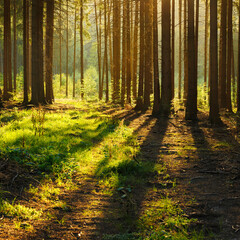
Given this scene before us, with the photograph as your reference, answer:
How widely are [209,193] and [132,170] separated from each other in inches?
70.5

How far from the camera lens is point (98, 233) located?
3.34m

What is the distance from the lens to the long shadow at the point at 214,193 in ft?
11.2

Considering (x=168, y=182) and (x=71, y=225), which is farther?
(x=168, y=182)

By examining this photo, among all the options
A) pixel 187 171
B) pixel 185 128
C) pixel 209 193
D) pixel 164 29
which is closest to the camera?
pixel 209 193

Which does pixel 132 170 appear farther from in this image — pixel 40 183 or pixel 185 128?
pixel 185 128

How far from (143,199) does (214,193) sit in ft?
3.96

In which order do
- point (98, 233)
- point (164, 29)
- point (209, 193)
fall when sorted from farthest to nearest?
point (164, 29) → point (209, 193) → point (98, 233)

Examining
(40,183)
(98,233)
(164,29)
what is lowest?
(98,233)

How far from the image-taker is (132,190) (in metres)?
4.79

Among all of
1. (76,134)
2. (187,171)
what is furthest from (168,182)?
(76,134)

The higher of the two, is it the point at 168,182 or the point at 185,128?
the point at 185,128

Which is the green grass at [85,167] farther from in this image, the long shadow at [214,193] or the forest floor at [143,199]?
the long shadow at [214,193]

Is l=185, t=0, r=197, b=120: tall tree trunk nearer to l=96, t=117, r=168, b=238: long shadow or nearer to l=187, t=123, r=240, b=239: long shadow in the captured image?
l=96, t=117, r=168, b=238: long shadow

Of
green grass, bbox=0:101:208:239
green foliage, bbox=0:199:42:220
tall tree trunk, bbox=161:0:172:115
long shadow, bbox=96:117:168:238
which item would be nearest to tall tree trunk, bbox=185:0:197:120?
tall tree trunk, bbox=161:0:172:115
